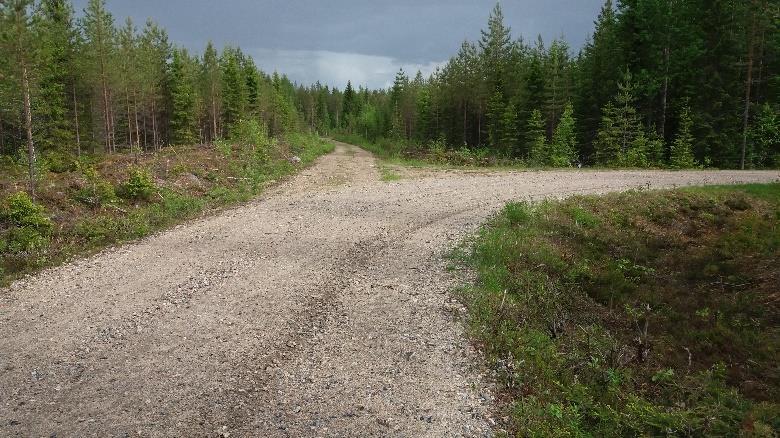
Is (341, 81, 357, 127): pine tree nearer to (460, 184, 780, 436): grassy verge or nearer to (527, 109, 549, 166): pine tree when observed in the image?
(527, 109, 549, 166): pine tree

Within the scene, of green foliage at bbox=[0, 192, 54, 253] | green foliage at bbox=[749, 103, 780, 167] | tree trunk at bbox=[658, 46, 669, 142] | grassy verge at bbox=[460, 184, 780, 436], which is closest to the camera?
grassy verge at bbox=[460, 184, 780, 436]

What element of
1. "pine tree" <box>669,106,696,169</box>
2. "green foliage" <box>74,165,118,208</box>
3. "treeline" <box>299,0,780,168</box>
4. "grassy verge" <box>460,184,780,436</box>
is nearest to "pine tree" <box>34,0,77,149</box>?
"green foliage" <box>74,165,118,208</box>

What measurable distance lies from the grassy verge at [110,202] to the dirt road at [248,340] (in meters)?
1.18

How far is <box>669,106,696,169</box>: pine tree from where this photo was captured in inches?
1172

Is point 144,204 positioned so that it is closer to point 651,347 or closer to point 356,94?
point 651,347

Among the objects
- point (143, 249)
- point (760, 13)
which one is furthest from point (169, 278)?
point (760, 13)

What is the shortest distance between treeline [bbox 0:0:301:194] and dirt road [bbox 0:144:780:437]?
38.9 feet

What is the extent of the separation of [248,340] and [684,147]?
32.6m

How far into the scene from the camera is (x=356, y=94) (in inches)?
5295

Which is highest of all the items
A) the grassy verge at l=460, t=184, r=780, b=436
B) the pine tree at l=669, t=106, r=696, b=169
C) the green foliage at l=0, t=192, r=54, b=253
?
the pine tree at l=669, t=106, r=696, b=169

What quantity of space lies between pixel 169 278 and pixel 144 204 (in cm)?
789

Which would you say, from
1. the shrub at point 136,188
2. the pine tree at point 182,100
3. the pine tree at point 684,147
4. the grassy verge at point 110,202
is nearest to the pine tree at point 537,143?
the pine tree at point 684,147

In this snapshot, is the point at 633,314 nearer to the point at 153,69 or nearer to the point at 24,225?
the point at 24,225

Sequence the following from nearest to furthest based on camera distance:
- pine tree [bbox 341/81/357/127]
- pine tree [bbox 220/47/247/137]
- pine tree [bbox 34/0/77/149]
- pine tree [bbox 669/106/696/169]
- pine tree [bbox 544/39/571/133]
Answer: pine tree [bbox 669/106/696/169], pine tree [bbox 34/0/77/149], pine tree [bbox 544/39/571/133], pine tree [bbox 220/47/247/137], pine tree [bbox 341/81/357/127]
